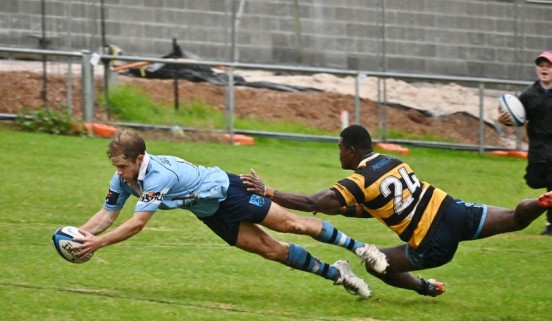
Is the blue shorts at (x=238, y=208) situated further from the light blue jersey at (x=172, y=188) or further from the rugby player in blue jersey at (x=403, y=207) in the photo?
the rugby player in blue jersey at (x=403, y=207)

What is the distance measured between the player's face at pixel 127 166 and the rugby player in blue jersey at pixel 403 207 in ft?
2.97

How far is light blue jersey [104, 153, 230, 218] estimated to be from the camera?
9.09m

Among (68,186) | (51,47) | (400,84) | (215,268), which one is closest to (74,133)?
(51,47)

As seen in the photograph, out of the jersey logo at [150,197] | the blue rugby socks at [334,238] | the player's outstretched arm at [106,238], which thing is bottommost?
the blue rugby socks at [334,238]

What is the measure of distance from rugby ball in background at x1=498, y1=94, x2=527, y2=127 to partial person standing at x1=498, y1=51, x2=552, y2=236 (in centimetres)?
15

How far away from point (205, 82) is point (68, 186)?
4.99 m

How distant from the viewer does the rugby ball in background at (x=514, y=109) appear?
1315 centimetres

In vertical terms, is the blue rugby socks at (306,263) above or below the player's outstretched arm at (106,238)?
below

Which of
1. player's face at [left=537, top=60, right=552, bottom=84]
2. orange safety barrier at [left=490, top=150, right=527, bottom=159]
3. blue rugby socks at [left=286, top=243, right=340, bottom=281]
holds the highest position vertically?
player's face at [left=537, top=60, right=552, bottom=84]

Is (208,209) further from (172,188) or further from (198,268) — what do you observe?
(198,268)

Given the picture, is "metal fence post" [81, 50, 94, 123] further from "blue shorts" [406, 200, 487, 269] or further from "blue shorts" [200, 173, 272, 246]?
"blue shorts" [406, 200, 487, 269]

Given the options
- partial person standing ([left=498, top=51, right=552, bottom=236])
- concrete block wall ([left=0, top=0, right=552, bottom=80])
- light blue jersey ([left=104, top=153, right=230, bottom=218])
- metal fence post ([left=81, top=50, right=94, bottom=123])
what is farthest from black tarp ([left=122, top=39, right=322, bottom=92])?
light blue jersey ([left=104, top=153, right=230, bottom=218])

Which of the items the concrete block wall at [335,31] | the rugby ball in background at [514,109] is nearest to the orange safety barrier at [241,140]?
the concrete block wall at [335,31]

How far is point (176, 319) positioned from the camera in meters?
8.41
